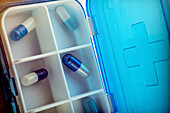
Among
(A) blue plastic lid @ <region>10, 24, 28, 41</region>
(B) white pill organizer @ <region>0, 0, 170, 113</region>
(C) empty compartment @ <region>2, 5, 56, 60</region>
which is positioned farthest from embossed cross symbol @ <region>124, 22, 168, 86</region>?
(A) blue plastic lid @ <region>10, 24, 28, 41</region>

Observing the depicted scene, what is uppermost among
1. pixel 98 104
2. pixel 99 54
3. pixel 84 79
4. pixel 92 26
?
pixel 92 26

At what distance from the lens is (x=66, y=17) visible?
1.07 m

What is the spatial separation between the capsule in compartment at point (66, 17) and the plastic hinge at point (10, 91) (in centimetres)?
38

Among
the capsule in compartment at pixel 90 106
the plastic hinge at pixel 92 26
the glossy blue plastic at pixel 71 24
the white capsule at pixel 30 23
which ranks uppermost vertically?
the white capsule at pixel 30 23

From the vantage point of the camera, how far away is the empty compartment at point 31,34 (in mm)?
993

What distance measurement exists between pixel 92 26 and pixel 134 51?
0.79 ft

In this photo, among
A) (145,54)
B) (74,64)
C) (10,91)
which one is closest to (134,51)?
(145,54)

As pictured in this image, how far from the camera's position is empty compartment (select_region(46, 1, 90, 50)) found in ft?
3.45

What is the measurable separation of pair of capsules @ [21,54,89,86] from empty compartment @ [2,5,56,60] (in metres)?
0.10

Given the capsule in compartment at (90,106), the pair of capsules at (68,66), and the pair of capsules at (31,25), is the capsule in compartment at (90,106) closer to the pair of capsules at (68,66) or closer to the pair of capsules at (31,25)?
the pair of capsules at (68,66)

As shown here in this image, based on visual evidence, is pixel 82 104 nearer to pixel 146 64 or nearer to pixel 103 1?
pixel 146 64

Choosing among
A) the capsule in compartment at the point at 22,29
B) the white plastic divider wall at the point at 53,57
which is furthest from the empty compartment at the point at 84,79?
the capsule in compartment at the point at 22,29

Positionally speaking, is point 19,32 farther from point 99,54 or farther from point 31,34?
point 99,54

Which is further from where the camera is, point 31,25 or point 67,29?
point 67,29
